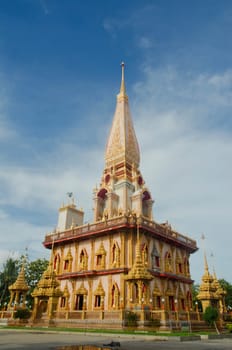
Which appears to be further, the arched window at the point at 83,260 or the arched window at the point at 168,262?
the arched window at the point at 168,262

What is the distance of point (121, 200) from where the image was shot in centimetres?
3428

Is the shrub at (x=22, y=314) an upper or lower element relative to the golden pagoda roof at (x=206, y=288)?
lower

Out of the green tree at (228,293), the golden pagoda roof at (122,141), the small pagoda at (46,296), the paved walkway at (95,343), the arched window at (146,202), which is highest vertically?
the golden pagoda roof at (122,141)

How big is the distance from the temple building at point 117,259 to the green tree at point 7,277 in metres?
9.99

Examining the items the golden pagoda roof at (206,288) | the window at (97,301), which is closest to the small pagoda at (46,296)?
the window at (97,301)

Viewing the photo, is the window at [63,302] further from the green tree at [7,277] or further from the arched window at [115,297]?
the green tree at [7,277]

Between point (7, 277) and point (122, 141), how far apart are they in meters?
23.9

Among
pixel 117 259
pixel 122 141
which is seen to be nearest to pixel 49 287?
pixel 117 259

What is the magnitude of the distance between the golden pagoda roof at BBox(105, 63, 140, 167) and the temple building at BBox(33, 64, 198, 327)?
0.63 ft

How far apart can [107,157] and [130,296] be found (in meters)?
19.9

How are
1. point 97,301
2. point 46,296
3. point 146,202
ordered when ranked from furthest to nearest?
point 146,202, point 97,301, point 46,296

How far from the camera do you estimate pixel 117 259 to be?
88.7ft

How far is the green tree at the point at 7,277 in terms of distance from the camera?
3972 centimetres

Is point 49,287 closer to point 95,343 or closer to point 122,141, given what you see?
point 95,343
